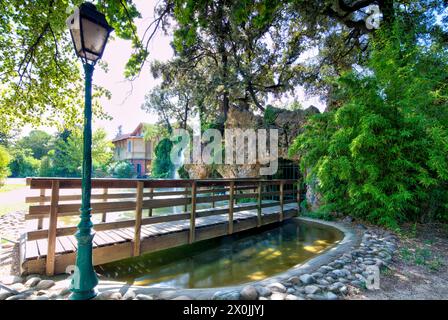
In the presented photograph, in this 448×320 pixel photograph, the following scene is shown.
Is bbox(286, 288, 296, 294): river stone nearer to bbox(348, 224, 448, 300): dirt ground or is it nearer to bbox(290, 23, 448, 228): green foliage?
bbox(348, 224, 448, 300): dirt ground

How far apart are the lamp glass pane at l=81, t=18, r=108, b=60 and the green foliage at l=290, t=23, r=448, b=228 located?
471 cm

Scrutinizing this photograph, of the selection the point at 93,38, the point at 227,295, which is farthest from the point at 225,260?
the point at 93,38

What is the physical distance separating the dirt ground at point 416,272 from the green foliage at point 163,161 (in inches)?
679

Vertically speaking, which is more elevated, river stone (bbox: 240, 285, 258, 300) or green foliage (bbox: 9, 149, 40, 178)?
green foliage (bbox: 9, 149, 40, 178)

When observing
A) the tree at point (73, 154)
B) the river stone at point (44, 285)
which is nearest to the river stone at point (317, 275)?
the river stone at point (44, 285)

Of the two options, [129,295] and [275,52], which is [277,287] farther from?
[275,52]

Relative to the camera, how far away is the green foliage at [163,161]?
64.7 ft

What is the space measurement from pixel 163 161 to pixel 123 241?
16.7 metres

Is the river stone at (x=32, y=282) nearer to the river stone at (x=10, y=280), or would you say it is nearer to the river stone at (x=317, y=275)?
the river stone at (x=10, y=280)

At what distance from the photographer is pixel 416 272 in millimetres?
3055

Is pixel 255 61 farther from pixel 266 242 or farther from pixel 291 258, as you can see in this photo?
pixel 291 258

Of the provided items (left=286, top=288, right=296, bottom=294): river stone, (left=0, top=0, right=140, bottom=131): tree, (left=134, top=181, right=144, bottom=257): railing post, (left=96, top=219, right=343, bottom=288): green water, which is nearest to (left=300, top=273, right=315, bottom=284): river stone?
(left=286, top=288, right=296, bottom=294): river stone

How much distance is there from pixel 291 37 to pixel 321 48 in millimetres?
1347

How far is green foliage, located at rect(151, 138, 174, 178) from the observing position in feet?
64.7
